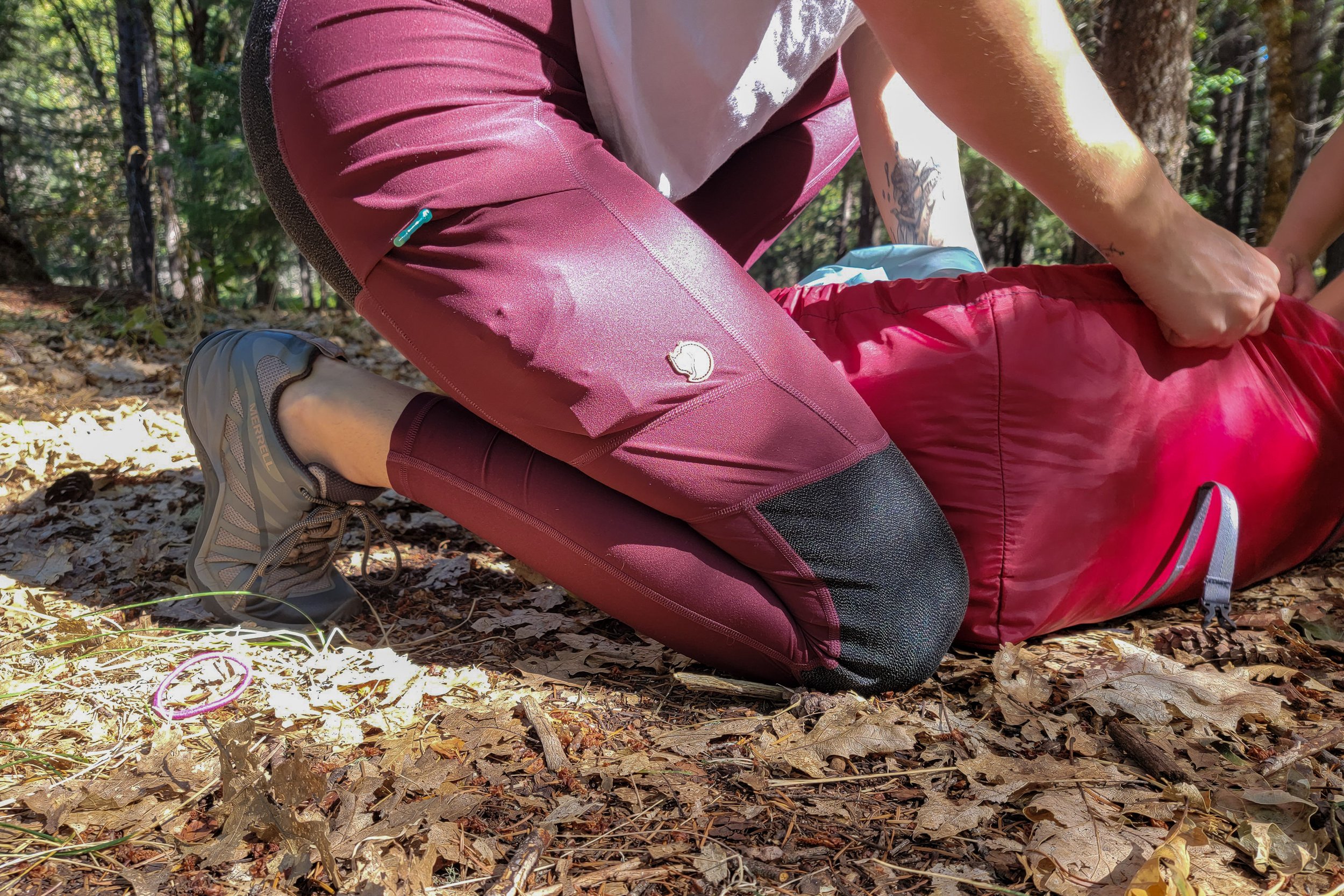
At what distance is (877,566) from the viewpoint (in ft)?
4.69

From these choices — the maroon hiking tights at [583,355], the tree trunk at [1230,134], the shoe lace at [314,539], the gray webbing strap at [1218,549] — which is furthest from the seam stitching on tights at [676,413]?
the tree trunk at [1230,134]

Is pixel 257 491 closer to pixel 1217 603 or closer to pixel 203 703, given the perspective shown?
pixel 203 703

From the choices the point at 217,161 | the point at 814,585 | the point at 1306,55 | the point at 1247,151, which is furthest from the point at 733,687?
the point at 1247,151

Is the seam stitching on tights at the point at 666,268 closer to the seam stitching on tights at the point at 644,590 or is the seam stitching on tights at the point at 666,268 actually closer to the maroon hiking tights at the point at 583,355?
the maroon hiking tights at the point at 583,355

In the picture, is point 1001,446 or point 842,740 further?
point 1001,446

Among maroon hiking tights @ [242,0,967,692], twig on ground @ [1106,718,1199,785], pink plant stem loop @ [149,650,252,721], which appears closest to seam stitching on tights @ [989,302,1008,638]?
maroon hiking tights @ [242,0,967,692]

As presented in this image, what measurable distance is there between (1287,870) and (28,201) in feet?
63.3

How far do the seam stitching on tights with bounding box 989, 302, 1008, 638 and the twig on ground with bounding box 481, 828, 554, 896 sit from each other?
90 cm

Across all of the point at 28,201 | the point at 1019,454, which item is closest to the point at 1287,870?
the point at 1019,454

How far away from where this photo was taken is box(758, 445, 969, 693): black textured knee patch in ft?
4.62

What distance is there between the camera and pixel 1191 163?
12.8 m

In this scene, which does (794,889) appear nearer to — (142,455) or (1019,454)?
(1019,454)

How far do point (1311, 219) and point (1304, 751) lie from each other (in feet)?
4.32

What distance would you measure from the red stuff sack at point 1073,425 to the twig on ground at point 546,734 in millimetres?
770
